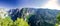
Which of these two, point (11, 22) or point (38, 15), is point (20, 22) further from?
point (38, 15)

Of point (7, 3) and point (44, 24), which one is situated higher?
point (7, 3)

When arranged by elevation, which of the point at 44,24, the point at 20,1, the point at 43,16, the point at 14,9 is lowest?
the point at 44,24

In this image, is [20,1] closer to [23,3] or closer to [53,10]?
[23,3]

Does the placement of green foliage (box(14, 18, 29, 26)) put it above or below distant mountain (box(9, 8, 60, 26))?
below

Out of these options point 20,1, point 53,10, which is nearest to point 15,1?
point 20,1

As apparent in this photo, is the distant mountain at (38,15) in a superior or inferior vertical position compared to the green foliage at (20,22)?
superior

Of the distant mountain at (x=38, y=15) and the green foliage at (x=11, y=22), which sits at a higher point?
the distant mountain at (x=38, y=15)

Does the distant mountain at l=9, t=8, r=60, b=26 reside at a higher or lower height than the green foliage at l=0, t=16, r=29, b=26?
higher

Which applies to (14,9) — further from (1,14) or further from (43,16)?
(43,16)
